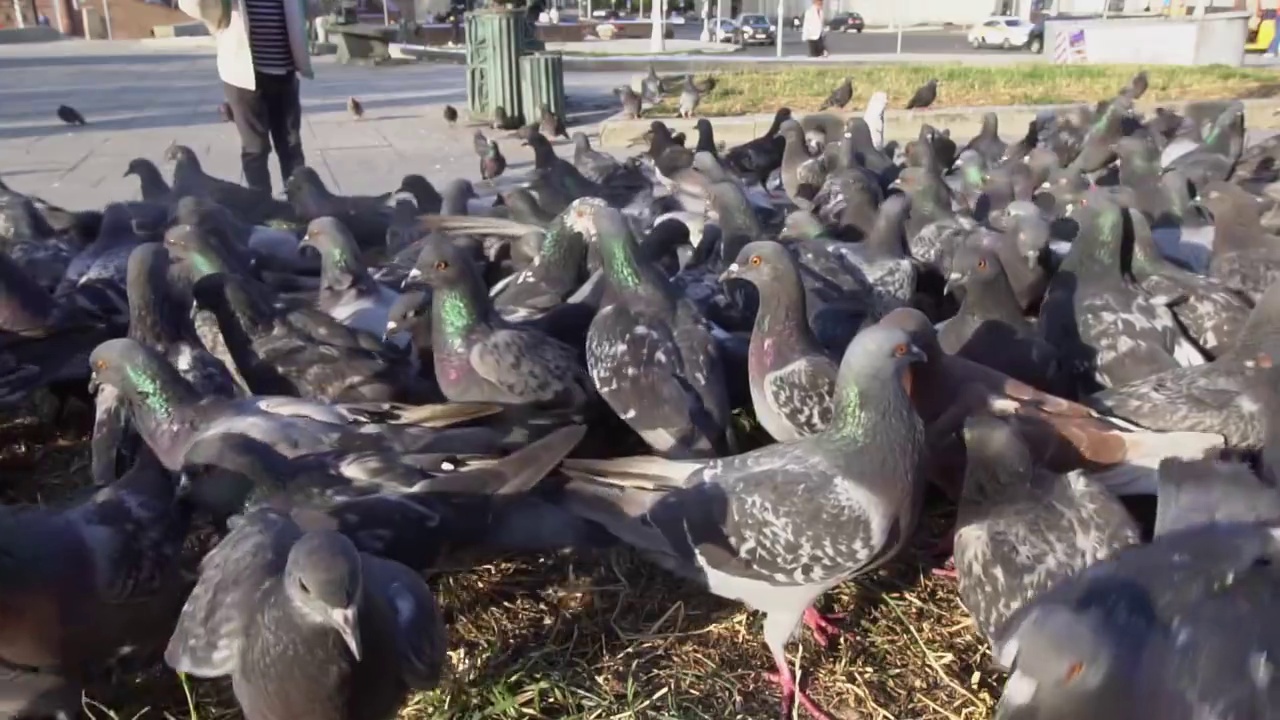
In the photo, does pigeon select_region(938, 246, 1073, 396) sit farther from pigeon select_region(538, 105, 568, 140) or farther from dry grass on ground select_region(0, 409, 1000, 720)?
pigeon select_region(538, 105, 568, 140)

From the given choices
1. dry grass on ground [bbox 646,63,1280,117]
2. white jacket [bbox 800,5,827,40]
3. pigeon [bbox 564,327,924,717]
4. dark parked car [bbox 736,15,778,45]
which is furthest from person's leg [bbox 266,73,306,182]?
dark parked car [bbox 736,15,778,45]

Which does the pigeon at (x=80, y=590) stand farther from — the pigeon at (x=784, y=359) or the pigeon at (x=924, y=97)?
the pigeon at (x=924, y=97)

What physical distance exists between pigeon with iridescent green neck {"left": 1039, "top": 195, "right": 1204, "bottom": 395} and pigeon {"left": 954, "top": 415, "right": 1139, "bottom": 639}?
4.66 feet

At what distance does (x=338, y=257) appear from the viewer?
17.2ft

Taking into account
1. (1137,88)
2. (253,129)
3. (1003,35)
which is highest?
(1003,35)

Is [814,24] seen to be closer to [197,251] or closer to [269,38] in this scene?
[269,38]

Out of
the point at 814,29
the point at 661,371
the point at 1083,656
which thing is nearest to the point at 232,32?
the point at 661,371

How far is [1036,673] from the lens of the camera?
78.4 inches

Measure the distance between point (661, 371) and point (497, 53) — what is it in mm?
12217

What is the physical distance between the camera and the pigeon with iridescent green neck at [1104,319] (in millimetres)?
4324

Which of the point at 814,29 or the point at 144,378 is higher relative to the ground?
the point at 814,29

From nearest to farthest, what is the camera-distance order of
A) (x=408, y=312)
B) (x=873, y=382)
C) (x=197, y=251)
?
(x=873, y=382), (x=408, y=312), (x=197, y=251)

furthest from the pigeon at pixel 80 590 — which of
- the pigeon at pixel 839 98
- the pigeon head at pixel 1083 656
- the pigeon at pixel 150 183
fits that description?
the pigeon at pixel 839 98

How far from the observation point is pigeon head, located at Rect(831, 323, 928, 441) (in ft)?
10.2
